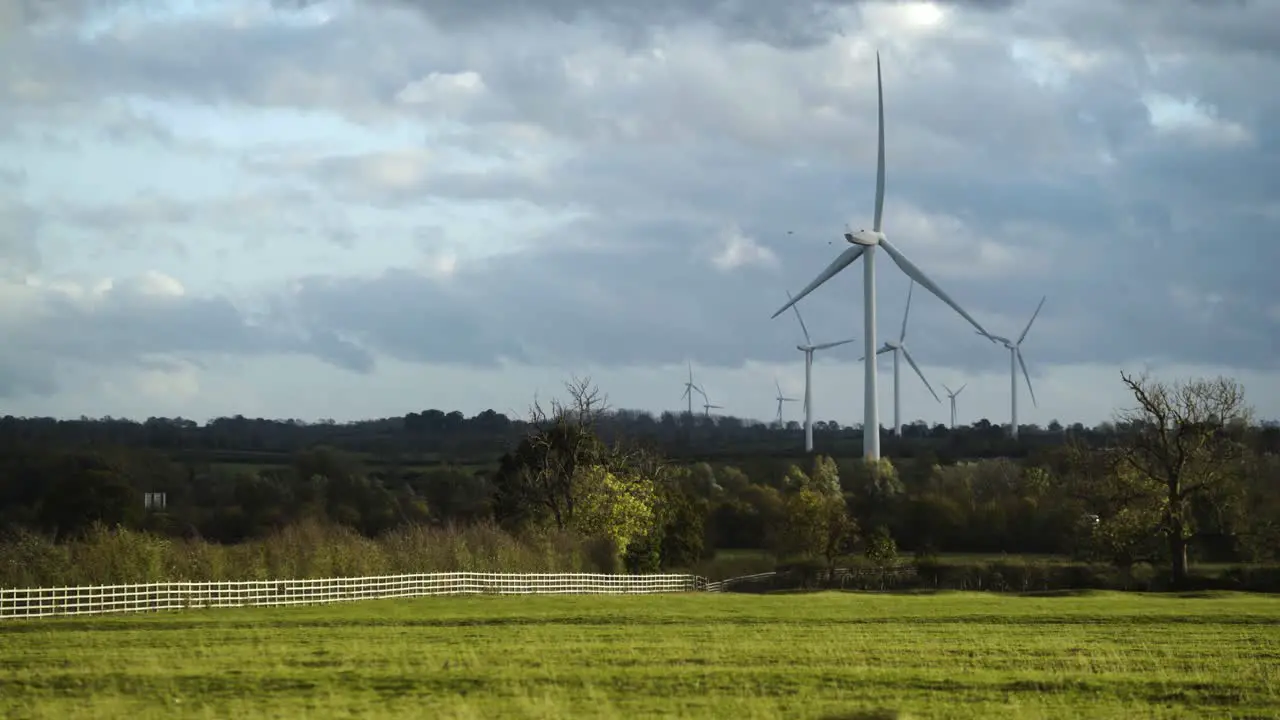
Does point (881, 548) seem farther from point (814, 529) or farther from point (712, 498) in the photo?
point (712, 498)

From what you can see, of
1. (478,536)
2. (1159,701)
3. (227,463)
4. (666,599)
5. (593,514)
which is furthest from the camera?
(227,463)

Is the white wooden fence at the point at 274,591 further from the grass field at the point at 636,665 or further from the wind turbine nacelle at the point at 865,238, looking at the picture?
the wind turbine nacelle at the point at 865,238

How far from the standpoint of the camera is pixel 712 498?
147500mm

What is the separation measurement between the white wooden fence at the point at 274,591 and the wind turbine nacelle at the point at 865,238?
52490 millimetres

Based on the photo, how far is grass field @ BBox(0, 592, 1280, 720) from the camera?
25.0 m

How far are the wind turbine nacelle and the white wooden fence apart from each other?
52490mm

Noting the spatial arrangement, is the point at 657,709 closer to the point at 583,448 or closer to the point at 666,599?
the point at 666,599

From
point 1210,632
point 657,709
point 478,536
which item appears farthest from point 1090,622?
point 478,536

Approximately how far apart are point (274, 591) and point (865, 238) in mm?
77497

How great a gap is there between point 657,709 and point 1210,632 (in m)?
24.2

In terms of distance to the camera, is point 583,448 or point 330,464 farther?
point 330,464

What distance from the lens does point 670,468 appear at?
407ft

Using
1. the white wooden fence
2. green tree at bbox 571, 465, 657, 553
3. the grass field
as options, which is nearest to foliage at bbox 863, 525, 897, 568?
green tree at bbox 571, 465, 657, 553

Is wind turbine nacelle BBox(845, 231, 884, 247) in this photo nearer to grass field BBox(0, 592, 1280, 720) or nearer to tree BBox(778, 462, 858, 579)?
tree BBox(778, 462, 858, 579)
